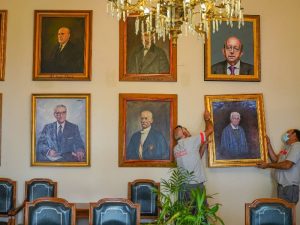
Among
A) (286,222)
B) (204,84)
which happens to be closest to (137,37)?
(204,84)

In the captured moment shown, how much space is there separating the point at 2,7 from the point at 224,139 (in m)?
3.83

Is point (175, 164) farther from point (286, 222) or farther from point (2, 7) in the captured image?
point (2, 7)

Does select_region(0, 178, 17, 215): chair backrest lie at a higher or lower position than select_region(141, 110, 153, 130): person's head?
lower

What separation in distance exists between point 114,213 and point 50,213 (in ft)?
1.87

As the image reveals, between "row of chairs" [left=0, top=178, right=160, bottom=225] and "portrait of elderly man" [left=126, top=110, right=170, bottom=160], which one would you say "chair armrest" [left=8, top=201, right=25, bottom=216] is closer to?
"row of chairs" [left=0, top=178, right=160, bottom=225]

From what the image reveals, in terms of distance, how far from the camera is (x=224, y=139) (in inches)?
212

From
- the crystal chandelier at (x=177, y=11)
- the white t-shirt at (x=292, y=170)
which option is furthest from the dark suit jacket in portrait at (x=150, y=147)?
the crystal chandelier at (x=177, y=11)

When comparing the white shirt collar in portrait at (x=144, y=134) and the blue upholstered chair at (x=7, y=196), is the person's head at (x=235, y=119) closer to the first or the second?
the white shirt collar in portrait at (x=144, y=134)

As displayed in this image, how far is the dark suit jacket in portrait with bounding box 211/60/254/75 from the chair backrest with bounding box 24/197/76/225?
10.2 feet

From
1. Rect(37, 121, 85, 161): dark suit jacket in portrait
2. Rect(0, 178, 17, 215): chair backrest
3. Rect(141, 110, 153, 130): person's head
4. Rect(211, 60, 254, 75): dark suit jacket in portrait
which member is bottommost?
Rect(0, 178, 17, 215): chair backrest

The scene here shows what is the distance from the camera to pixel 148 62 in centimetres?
541

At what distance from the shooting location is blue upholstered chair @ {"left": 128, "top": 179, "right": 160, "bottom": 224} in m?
4.95

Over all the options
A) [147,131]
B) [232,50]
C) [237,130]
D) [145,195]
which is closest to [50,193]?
[145,195]

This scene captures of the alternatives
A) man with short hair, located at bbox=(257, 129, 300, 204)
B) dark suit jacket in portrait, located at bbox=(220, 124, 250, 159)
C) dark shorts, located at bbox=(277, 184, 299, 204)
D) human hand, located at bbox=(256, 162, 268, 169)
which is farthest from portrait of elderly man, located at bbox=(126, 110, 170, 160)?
dark shorts, located at bbox=(277, 184, 299, 204)
